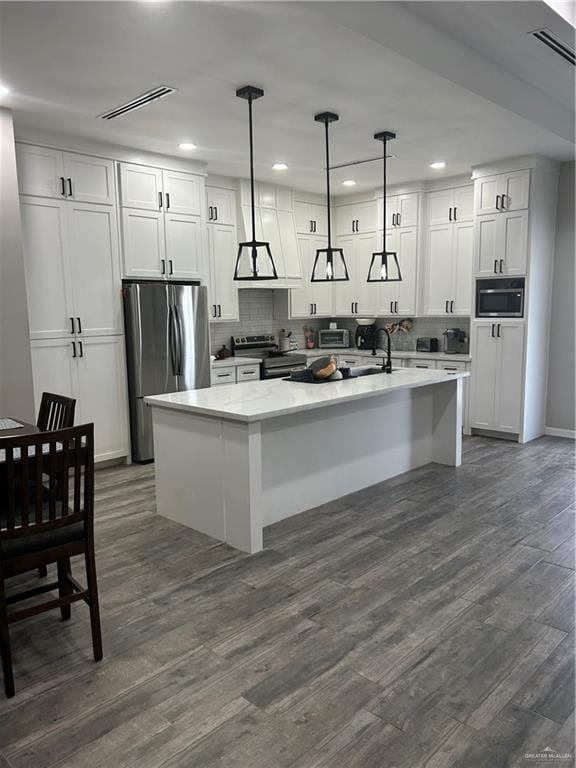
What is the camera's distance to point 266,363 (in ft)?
20.3

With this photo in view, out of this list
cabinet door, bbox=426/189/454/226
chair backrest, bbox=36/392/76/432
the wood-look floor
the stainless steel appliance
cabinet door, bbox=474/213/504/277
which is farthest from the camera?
the stainless steel appliance

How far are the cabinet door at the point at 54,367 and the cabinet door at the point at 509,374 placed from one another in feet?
13.3

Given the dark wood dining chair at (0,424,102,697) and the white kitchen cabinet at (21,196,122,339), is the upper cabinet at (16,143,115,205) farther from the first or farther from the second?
the dark wood dining chair at (0,424,102,697)

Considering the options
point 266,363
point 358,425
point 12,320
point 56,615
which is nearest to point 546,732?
point 56,615

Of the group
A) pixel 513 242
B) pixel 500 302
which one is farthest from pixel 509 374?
pixel 513 242

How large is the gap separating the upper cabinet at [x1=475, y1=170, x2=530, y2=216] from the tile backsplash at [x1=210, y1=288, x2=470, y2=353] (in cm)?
135

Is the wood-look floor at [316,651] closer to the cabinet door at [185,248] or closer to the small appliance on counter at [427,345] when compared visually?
the cabinet door at [185,248]

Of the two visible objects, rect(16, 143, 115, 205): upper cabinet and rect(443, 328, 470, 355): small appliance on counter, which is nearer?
rect(16, 143, 115, 205): upper cabinet

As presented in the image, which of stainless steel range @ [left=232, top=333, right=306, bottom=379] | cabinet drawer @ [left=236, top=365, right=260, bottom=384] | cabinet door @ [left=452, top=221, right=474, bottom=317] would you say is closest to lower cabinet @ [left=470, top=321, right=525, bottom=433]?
cabinet door @ [left=452, top=221, right=474, bottom=317]

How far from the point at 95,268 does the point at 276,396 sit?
218cm

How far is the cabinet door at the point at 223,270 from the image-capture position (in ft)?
19.2

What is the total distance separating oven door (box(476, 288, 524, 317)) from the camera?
5.45m

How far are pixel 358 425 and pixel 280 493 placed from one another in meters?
0.89

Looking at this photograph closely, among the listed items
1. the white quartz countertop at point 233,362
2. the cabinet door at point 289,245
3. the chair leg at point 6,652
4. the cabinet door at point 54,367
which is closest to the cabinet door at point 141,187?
the cabinet door at point 54,367
